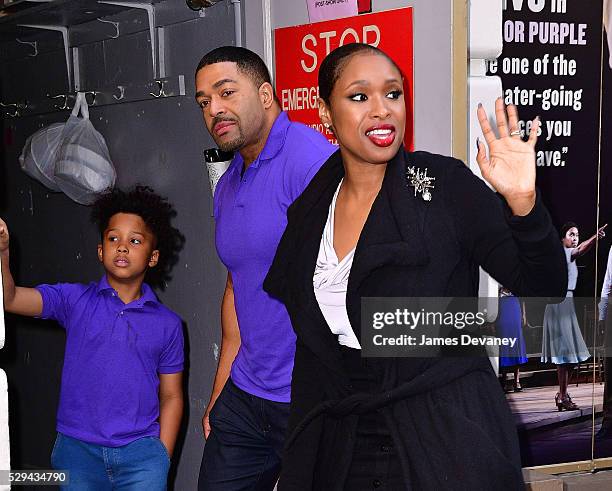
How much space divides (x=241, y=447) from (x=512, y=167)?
1386 mm

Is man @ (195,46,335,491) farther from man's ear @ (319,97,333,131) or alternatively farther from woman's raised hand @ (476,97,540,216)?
woman's raised hand @ (476,97,540,216)

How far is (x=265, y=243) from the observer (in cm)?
275

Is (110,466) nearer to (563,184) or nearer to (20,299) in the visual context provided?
(20,299)

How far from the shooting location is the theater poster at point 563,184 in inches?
128

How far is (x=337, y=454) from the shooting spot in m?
2.10

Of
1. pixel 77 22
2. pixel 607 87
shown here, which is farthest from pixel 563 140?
pixel 77 22

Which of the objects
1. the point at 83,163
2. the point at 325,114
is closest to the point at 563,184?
the point at 325,114

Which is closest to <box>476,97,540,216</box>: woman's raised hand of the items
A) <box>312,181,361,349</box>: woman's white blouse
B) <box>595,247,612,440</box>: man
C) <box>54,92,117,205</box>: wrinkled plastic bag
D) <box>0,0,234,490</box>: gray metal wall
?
<box>312,181,361,349</box>: woman's white blouse

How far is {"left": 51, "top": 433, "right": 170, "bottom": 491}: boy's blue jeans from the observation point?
126 inches

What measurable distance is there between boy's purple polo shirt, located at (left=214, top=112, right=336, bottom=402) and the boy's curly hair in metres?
0.83

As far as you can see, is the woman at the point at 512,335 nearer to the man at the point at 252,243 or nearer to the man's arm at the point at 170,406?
the man at the point at 252,243

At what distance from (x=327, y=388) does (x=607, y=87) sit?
1.86 m

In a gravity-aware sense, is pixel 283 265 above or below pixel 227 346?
above

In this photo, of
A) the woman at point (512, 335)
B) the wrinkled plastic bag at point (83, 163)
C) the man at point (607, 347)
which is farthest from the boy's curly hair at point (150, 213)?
the man at point (607, 347)
